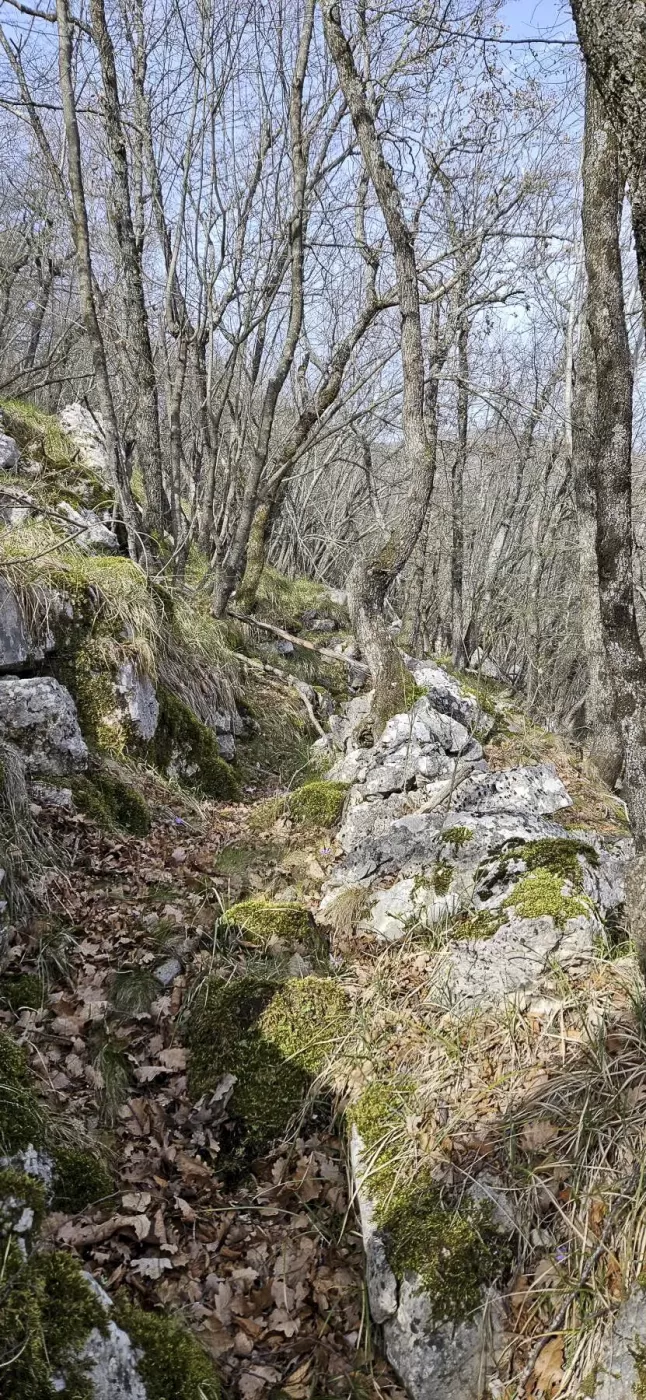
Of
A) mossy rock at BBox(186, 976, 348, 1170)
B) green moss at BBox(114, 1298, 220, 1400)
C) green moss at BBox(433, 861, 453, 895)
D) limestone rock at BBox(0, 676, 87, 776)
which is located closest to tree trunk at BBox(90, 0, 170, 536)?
limestone rock at BBox(0, 676, 87, 776)

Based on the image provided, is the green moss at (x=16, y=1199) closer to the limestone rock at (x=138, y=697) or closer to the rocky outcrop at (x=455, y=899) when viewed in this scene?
the rocky outcrop at (x=455, y=899)

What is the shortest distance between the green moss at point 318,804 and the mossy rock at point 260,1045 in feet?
7.19

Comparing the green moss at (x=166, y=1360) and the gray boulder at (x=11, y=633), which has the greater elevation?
the gray boulder at (x=11, y=633)

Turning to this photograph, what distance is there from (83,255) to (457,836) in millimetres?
5535

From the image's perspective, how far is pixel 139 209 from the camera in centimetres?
802

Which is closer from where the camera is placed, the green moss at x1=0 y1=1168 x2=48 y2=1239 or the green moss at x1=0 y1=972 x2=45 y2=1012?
the green moss at x1=0 y1=1168 x2=48 y2=1239

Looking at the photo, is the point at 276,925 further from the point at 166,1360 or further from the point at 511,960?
the point at 166,1360

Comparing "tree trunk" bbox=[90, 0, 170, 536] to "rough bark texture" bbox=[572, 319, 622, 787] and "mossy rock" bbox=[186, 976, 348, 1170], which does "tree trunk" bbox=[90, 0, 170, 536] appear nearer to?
"rough bark texture" bbox=[572, 319, 622, 787]

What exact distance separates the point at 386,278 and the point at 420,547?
15.0 ft

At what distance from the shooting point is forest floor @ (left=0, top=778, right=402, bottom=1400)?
7.56ft

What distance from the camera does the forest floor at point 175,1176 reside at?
7.56 feet

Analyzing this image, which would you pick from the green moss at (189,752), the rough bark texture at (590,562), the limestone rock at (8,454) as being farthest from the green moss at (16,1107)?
the limestone rock at (8,454)

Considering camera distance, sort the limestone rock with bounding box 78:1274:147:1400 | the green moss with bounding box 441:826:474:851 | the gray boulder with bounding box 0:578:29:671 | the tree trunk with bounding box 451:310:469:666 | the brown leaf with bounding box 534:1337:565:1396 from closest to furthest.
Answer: the limestone rock with bounding box 78:1274:147:1400 → the brown leaf with bounding box 534:1337:565:1396 → the green moss with bounding box 441:826:474:851 → the gray boulder with bounding box 0:578:29:671 → the tree trunk with bounding box 451:310:469:666

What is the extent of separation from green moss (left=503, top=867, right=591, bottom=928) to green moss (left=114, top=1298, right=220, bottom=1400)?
1.96m
